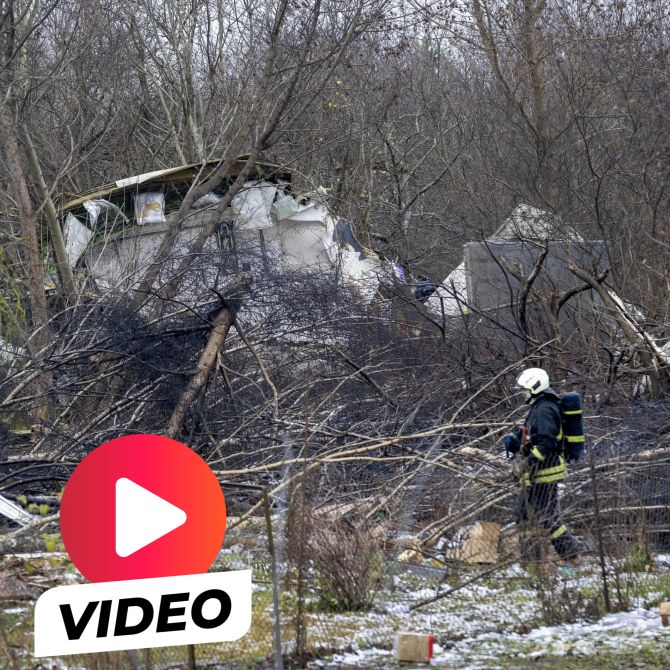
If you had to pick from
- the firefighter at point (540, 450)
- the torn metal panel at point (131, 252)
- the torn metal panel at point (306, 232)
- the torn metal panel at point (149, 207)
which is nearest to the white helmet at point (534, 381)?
the firefighter at point (540, 450)

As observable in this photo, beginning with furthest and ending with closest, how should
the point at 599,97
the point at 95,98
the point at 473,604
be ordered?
the point at 95,98, the point at 599,97, the point at 473,604

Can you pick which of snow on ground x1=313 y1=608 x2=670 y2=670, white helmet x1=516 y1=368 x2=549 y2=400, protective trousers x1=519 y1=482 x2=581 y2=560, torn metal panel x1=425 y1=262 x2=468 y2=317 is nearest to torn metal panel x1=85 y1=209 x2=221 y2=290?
torn metal panel x1=425 y1=262 x2=468 y2=317

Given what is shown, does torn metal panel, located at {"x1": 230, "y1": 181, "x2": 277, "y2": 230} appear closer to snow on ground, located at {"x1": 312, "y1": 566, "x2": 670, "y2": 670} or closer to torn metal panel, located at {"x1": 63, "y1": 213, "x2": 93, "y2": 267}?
torn metal panel, located at {"x1": 63, "y1": 213, "x2": 93, "y2": 267}

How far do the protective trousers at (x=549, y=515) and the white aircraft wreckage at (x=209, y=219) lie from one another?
7346mm

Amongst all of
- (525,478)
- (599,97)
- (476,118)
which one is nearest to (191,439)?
(525,478)

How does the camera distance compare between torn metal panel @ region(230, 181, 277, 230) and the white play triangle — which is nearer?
the white play triangle

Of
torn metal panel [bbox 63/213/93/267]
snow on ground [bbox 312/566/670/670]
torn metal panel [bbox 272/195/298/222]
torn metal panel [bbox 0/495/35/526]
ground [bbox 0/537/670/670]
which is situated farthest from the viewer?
torn metal panel [bbox 272/195/298/222]

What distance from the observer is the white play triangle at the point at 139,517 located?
3.58 metres

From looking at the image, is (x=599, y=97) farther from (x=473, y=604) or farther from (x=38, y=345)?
(x=473, y=604)

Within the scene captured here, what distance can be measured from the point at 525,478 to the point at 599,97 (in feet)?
39.1

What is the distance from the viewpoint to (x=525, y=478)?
23.0 ft

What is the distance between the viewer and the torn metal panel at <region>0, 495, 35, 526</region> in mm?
7430

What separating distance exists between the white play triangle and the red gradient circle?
0.06 ft

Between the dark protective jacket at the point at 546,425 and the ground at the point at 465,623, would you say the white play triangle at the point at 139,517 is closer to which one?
the ground at the point at 465,623
